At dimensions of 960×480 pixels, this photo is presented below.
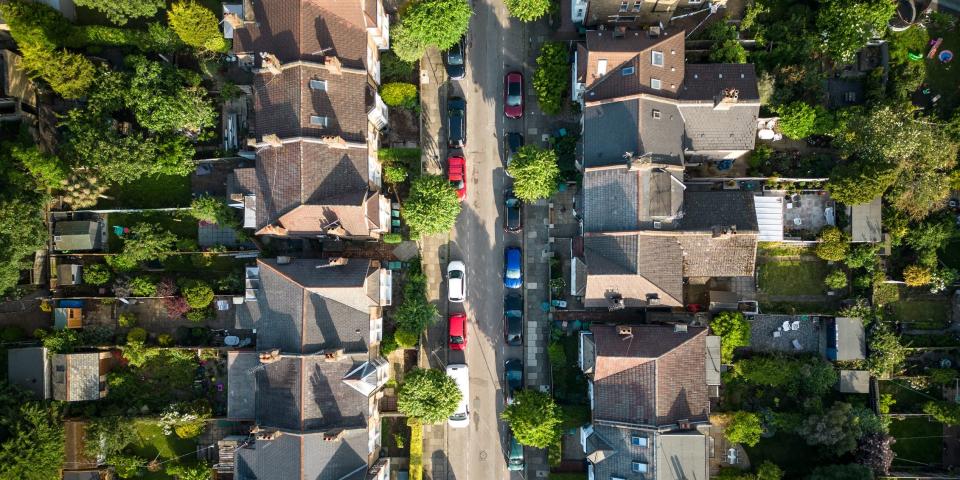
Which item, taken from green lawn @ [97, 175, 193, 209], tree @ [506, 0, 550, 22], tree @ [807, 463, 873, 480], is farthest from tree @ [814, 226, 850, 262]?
green lawn @ [97, 175, 193, 209]

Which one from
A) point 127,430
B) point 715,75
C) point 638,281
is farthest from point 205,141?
point 715,75

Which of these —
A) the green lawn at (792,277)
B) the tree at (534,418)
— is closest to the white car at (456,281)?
the tree at (534,418)

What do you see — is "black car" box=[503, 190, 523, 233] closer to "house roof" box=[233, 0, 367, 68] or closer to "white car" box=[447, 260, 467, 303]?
"white car" box=[447, 260, 467, 303]

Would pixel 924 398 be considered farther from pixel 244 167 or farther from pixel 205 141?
pixel 205 141

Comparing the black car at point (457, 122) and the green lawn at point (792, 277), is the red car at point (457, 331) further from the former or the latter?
the green lawn at point (792, 277)

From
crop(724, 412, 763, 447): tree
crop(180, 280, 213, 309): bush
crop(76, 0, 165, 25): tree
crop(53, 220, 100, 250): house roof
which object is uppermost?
crop(76, 0, 165, 25): tree

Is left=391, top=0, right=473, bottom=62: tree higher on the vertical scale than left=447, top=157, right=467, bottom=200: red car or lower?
higher
